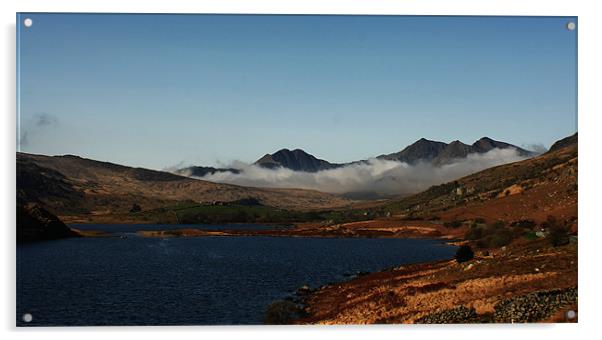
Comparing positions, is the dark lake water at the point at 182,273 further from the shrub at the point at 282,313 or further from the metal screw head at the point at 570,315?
the metal screw head at the point at 570,315

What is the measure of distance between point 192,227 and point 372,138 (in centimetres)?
799

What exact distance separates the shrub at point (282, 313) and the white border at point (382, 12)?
1.07 feet

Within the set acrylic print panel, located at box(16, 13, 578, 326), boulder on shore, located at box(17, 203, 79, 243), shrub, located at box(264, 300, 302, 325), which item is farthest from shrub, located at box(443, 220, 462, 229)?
boulder on shore, located at box(17, 203, 79, 243)

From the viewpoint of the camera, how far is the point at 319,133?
20672mm

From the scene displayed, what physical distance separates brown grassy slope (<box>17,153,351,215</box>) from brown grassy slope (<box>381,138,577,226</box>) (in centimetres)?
332

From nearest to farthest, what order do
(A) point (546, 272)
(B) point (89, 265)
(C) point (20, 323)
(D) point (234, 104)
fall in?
(C) point (20, 323), (A) point (546, 272), (D) point (234, 104), (B) point (89, 265)

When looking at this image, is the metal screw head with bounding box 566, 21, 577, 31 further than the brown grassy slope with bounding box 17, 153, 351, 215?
No

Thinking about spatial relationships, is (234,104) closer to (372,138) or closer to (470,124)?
(372,138)

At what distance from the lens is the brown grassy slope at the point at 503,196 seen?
19.8 meters

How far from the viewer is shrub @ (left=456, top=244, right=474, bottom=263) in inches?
845

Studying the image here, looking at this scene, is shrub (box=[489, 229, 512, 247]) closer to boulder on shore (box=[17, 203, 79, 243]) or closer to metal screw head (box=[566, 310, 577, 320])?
metal screw head (box=[566, 310, 577, 320])

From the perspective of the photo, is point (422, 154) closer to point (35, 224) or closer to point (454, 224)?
point (454, 224)

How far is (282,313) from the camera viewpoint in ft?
60.2
